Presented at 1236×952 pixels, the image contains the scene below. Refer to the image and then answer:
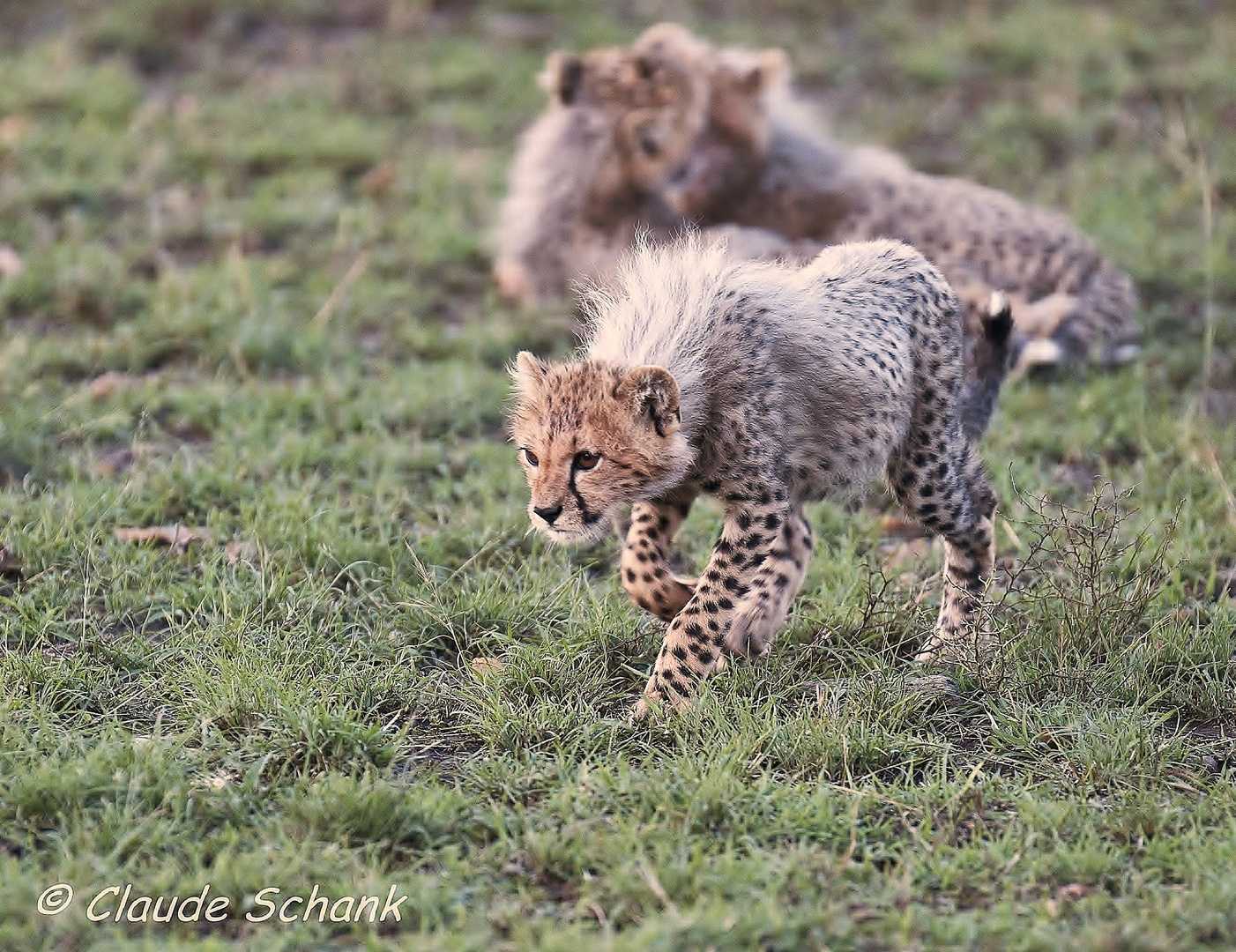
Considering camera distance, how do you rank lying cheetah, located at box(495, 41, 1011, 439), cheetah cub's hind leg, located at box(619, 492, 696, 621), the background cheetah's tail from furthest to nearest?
lying cheetah, located at box(495, 41, 1011, 439) → the background cheetah's tail → cheetah cub's hind leg, located at box(619, 492, 696, 621)

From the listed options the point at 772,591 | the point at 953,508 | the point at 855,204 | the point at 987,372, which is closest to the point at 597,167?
the point at 855,204

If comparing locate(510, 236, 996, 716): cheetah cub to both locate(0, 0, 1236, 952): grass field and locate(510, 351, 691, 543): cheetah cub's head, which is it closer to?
locate(510, 351, 691, 543): cheetah cub's head

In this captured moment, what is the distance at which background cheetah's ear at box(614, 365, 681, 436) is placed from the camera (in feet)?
13.5

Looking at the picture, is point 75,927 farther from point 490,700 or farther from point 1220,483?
point 1220,483

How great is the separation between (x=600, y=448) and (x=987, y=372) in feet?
5.15

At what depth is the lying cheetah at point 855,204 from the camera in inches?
269

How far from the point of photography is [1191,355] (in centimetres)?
677

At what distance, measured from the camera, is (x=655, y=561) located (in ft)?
15.2

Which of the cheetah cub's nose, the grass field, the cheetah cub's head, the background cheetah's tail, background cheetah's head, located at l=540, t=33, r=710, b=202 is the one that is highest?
background cheetah's head, located at l=540, t=33, r=710, b=202

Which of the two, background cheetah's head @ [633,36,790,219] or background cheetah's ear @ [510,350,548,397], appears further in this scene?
background cheetah's head @ [633,36,790,219]

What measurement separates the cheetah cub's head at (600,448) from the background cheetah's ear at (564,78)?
12.3 ft

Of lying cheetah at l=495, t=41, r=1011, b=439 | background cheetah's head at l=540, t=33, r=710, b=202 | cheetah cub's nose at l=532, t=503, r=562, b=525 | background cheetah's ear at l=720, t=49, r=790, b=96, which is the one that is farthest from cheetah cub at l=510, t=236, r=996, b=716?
background cheetah's ear at l=720, t=49, r=790, b=96

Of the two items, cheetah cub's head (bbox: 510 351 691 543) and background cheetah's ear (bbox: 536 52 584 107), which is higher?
background cheetah's ear (bbox: 536 52 584 107)

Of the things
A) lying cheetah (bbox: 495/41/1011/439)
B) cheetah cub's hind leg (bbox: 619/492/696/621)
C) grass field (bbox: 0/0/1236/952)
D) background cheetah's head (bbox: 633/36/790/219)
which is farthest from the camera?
background cheetah's head (bbox: 633/36/790/219)
